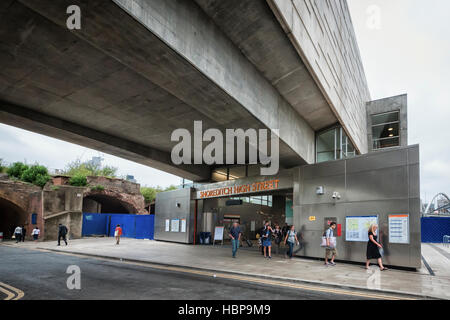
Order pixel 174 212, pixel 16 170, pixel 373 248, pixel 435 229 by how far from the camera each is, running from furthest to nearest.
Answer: pixel 16 170 < pixel 435 229 < pixel 174 212 < pixel 373 248

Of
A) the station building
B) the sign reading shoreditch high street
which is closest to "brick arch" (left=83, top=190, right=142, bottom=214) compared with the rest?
the station building

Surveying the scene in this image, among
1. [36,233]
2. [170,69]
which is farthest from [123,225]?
[170,69]

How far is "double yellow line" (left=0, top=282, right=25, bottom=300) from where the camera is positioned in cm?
685

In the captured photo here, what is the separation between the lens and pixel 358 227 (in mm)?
13078

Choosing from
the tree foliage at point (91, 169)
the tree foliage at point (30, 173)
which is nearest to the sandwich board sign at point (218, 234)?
the tree foliage at point (30, 173)

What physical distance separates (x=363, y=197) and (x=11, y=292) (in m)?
12.3

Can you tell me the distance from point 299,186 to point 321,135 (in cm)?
459

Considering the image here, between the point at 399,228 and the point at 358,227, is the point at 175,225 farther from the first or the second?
the point at 399,228

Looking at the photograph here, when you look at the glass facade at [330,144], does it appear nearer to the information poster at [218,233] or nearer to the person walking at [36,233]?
the information poster at [218,233]

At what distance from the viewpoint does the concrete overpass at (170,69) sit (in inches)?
305

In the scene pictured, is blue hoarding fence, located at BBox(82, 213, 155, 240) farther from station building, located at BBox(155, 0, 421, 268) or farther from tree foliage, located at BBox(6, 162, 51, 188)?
tree foliage, located at BBox(6, 162, 51, 188)

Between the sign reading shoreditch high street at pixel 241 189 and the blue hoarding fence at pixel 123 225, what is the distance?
905 cm

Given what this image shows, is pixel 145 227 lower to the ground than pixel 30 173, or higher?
lower
